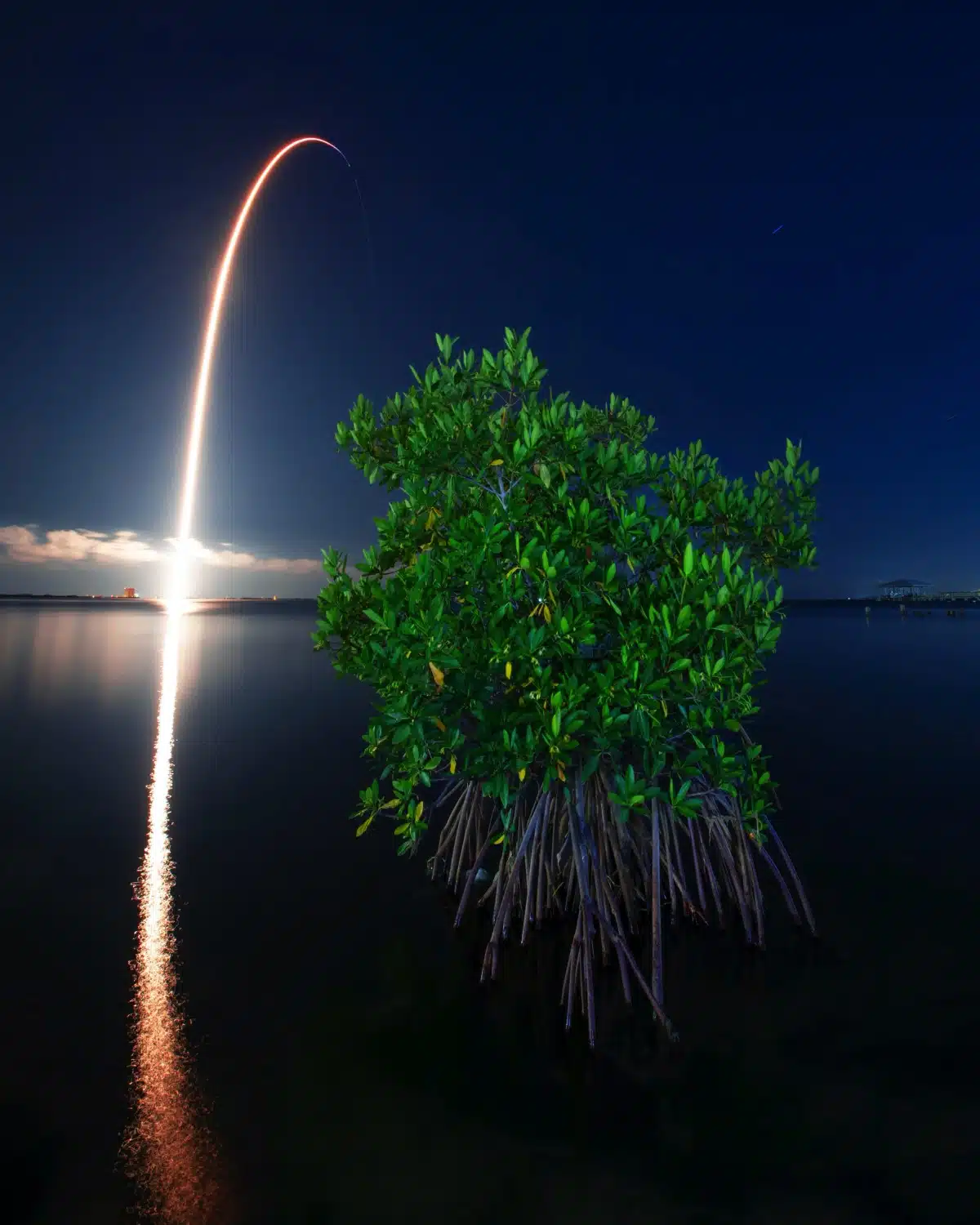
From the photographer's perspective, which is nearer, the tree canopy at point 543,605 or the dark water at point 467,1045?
the dark water at point 467,1045

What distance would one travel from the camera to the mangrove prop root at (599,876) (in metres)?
→ 8.44

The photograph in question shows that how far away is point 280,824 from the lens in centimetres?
1688

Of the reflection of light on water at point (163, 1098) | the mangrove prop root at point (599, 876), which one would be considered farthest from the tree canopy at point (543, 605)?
the reflection of light on water at point (163, 1098)

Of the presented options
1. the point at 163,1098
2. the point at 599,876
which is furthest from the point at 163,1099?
the point at 599,876

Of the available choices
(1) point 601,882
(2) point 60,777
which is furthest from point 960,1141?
(2) point 60,777

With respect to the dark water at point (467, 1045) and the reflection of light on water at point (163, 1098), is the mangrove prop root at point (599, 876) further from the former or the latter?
the reflection of light on water at point (163, 1098)

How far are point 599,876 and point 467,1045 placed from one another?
2.41 m

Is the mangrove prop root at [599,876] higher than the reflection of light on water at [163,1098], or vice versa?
the mangrove prop root at [599,876]

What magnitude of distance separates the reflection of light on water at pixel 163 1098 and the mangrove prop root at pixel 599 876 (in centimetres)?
377

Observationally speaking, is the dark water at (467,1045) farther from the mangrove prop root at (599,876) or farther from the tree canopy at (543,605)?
the tree canopy at (543,605)

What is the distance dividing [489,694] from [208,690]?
117 ft

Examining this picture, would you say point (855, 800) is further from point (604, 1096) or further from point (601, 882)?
point (604, 1096)

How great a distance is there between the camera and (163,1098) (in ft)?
24.8

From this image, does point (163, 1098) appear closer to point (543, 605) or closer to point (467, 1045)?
point (467, 1045)
